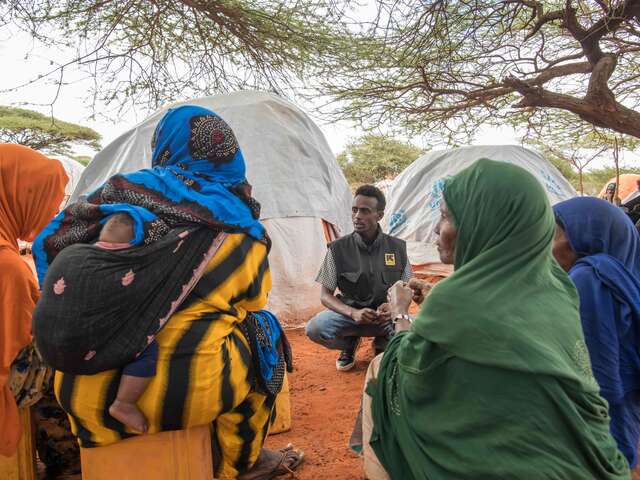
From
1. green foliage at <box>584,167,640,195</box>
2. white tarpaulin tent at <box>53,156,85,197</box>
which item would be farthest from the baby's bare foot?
green foliage at <box>584,167,640,195</box>

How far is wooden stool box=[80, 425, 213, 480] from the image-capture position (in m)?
1.97

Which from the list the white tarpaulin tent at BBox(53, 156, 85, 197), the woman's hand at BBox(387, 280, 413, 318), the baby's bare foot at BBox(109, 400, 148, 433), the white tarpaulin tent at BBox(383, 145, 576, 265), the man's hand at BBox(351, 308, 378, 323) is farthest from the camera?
the white tarpaulin tent at BBox(53, 156, 85, 197)

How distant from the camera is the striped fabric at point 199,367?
1856 millimetres

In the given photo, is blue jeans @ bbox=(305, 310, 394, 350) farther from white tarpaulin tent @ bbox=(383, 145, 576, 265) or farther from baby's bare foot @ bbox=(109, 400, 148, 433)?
white tarpaulin tent @ bbox=(383, 145, 576, 265)

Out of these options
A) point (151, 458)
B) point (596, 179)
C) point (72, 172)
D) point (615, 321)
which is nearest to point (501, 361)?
point (615, 321)

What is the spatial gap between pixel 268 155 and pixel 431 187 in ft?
12.1

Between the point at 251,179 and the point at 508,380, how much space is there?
4.71 metres

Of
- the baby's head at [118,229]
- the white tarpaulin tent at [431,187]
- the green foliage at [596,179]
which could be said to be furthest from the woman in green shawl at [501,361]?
the green foliage at [596,179]

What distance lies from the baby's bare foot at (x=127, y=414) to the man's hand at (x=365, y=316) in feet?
6.84

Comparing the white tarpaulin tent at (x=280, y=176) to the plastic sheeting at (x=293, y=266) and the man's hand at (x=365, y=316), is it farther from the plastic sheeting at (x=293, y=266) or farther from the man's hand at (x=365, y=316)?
the man's hand at (x=365, y=316)

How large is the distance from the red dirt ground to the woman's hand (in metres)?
0.92

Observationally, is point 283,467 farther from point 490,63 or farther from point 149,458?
point 490,63

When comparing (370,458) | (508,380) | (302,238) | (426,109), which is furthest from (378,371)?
(426,109)

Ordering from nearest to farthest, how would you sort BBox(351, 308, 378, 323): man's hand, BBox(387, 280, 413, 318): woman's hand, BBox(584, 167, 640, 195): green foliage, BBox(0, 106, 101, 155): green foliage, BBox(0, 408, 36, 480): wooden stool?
BBox(0, 408, 36, 480): wooden stool < BBox(387, 280, 413, 318): woman's hand < BBox(351, 308, 378, 323): man's hand < BBox(0, 106, 101, 155): green foliage < BBox(584, 167, 640, 195): green foliage
